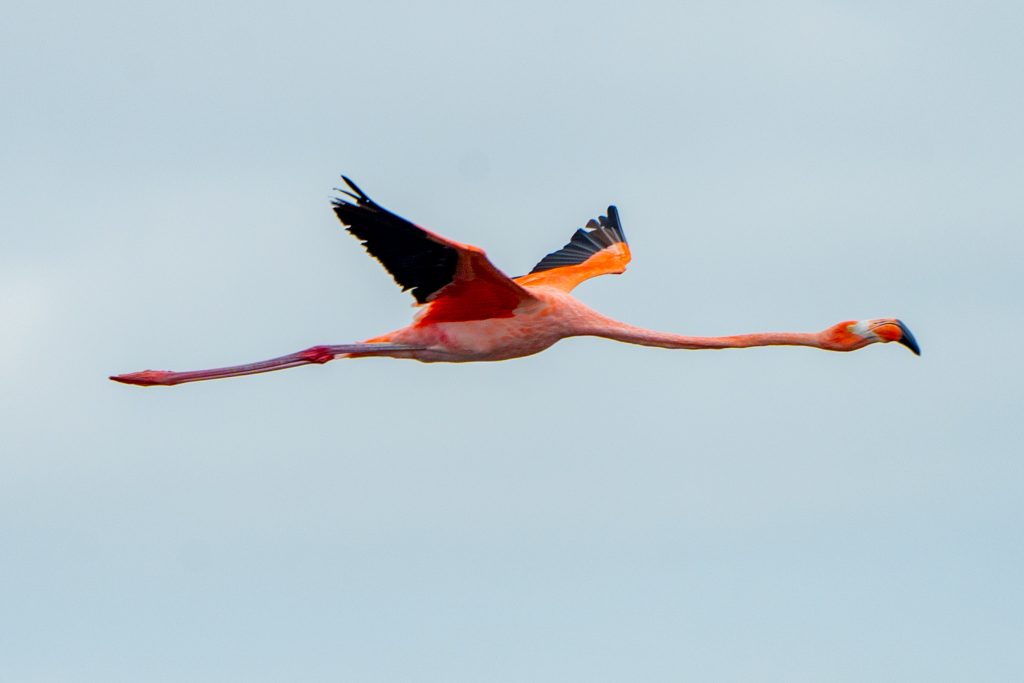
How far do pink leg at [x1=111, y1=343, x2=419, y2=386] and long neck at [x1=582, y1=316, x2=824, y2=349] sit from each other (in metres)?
2.03

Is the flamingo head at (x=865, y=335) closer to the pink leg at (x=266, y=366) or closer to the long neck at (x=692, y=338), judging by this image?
the long neck at (x=692, y=338)

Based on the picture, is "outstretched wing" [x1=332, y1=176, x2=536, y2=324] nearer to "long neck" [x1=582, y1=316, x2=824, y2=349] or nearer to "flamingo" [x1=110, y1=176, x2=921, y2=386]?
"flamingo" [x1=110, y1=176, x2=921, y2=386]

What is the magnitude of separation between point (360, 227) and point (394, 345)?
2.17 metres

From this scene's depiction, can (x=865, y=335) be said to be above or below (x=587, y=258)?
below

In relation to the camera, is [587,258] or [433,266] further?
[587,258]

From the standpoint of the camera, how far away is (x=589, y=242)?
24.1 m

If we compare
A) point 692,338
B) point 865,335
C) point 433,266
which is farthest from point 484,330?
point 865,335

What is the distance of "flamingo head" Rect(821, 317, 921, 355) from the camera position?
62.2ft

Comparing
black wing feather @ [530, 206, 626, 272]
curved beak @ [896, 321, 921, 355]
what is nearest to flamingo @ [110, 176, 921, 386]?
curved beak @ [896, 321, 921, 355]

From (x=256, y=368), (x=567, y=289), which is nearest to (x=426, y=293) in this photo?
(x=256, y=368)

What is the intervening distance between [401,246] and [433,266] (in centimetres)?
61

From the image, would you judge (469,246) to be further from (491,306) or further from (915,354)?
(915,354)

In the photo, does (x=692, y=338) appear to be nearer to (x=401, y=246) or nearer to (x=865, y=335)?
(x=865, y=335)

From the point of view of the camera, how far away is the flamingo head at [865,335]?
1895cm
